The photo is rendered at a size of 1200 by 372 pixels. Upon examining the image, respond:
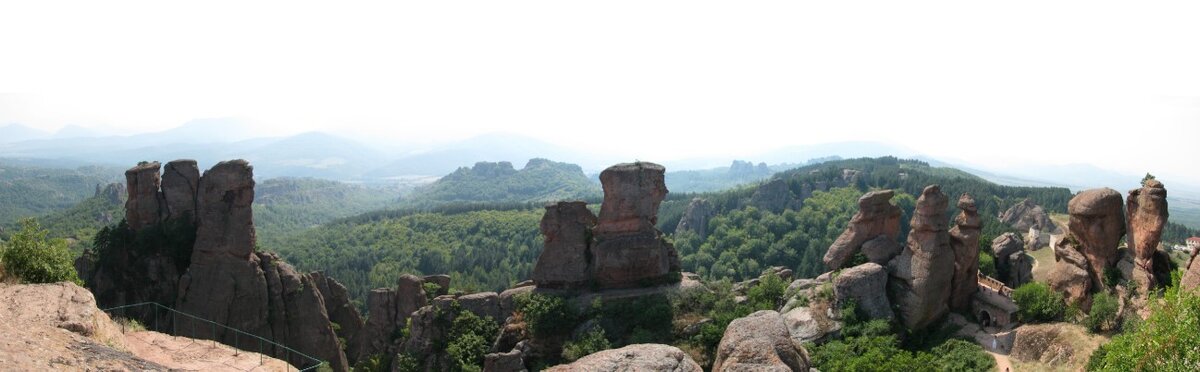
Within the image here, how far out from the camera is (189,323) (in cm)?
3803

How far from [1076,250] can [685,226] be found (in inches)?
3159

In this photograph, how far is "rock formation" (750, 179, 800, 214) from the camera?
114 m

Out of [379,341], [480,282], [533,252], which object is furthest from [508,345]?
[533,252]

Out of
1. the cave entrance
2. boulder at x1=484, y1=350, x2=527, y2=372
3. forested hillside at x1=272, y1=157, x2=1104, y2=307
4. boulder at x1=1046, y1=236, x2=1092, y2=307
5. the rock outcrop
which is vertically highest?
the rock outcrop

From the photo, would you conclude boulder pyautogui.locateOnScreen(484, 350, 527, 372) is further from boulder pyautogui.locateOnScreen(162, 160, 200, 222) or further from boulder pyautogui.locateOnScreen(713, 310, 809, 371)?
boulder pyautogui.locateOnScreen(162, 160, 200, 222)

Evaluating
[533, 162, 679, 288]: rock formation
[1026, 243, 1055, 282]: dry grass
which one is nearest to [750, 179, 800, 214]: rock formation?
[1026, 243, 1055, 282]: dry grass

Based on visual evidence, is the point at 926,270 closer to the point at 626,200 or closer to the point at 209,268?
the point at 626,200

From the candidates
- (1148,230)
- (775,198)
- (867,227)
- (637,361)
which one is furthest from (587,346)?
(775,198)

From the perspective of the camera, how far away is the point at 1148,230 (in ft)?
95.0

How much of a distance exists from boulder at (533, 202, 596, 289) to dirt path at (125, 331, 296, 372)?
67.0ft

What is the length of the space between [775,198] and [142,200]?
95.9m

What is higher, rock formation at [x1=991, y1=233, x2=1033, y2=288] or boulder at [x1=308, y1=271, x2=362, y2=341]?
rock formation at [x1=991, y1=233, x2=1033, y2=288]

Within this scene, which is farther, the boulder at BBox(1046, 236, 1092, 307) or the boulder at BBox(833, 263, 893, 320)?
the boulder at BBox(833, 263, 893, 320)

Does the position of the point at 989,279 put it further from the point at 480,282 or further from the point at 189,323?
the point at 480,282
